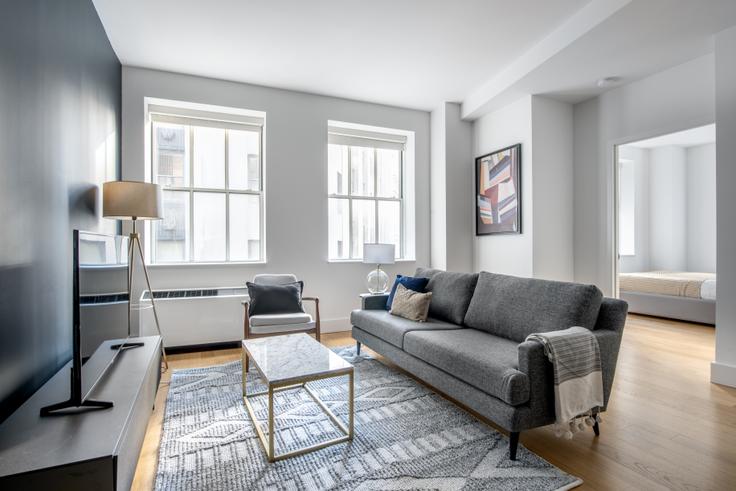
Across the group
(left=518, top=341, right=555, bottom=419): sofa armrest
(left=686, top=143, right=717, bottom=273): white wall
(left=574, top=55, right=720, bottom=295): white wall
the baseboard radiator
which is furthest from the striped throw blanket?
(left=686, top=143, right=717, bottom=273): white wall

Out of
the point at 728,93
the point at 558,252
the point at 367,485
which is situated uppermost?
the point at 728,93

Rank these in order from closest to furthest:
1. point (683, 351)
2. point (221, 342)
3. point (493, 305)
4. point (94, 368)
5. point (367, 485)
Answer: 1. point (367, 485)
2. point (94, 368)
3. point (493, 305)
4. point (683, 351)
5. point (221, 342)

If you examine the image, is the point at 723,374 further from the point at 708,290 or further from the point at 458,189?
the point at 458,189

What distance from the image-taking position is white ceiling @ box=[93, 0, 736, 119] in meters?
3.07

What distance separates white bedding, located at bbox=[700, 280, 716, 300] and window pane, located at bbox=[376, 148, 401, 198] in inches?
163

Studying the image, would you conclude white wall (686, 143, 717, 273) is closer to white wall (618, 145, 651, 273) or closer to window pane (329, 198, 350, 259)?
white wall (618, 145, 651, 273)

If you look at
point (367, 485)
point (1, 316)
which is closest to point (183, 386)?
point (1, 316)

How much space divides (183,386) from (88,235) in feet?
5.65

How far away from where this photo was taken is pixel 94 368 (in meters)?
1.92

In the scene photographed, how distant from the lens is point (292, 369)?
7.25 feet

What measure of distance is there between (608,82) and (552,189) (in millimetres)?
1225

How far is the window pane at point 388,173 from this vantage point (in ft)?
18.3

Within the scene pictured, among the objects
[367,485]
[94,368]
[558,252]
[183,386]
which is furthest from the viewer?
[558,252]

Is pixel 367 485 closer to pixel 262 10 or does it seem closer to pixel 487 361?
pixel 487 361
